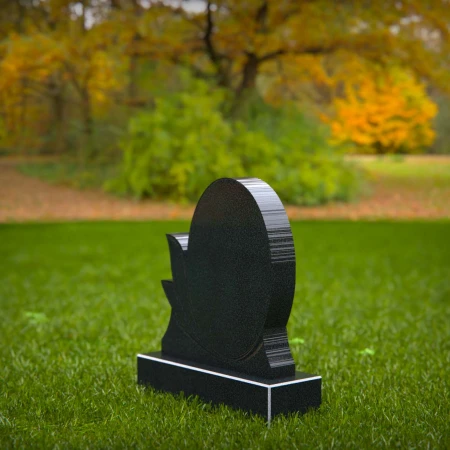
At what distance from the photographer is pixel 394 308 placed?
688cm

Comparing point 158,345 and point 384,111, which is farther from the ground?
point 384,111

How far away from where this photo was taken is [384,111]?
24.4 m

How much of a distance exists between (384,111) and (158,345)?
2052 cm

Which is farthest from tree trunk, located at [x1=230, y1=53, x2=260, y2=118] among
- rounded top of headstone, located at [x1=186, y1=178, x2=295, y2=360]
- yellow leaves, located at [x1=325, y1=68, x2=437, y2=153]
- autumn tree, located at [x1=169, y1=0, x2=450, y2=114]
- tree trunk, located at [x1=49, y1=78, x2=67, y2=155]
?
rounded top of headstone, located at [x1=186, y1=178, x2=295, y2=360]

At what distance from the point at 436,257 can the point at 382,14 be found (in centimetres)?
1081

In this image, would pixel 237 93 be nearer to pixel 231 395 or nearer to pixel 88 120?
pixel 88 120

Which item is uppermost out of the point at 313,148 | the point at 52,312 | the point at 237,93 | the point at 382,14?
the point at 382,14

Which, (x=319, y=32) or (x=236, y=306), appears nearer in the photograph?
(x=236, y=306)

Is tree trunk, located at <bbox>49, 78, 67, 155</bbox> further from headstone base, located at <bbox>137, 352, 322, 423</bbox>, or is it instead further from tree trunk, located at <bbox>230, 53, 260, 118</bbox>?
headstone base, located at <bbox>137, 352, 322, 423</bbox>

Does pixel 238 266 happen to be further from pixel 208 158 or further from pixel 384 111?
pixel 384 111

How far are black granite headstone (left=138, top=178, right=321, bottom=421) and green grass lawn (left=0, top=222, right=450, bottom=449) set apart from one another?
121 mm

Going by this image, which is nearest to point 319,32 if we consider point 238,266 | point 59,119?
point 59,119

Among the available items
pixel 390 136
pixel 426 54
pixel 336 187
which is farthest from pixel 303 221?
pixel 390 136

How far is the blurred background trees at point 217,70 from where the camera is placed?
58.6 ft
